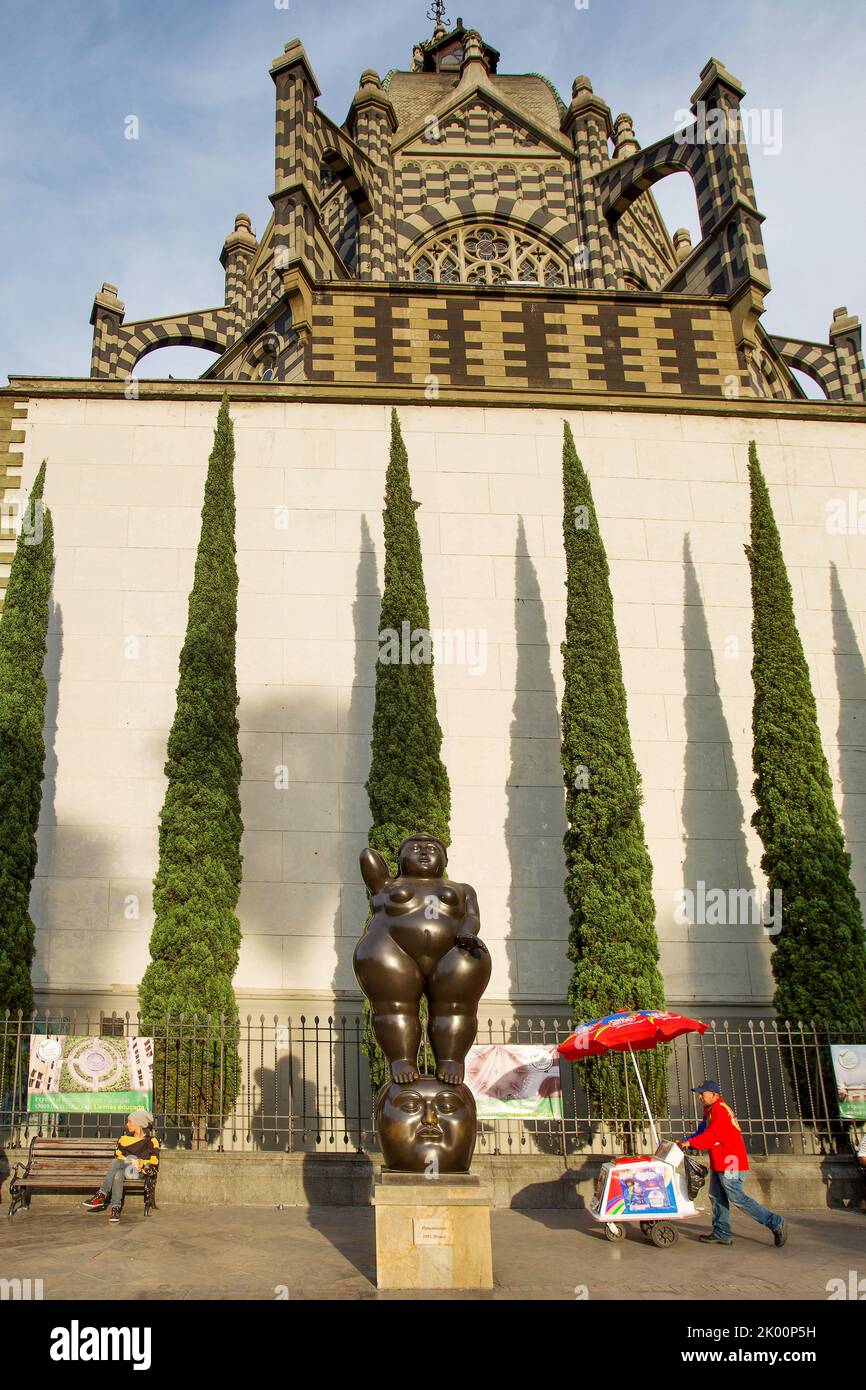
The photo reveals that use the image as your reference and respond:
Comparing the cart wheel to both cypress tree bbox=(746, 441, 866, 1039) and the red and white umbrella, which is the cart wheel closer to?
the red and white umbrella

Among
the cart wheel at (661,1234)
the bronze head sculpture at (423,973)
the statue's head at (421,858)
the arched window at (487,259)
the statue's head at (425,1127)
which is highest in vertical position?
the arched window at (487,259)

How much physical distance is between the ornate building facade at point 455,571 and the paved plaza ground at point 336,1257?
187 inches

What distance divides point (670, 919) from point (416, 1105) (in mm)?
8841

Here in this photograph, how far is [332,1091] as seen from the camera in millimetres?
13273

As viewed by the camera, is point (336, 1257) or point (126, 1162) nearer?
point (336, 1257)

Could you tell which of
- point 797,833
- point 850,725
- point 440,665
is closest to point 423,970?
point 797,833

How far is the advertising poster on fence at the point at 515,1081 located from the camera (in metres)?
11.4

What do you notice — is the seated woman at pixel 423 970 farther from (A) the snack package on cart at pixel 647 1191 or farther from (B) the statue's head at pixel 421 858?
(A) the snack package on cart at pixel 647 1191

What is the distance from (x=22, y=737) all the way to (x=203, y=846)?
291 cm

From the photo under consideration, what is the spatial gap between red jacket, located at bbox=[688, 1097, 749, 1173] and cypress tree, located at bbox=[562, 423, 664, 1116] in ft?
12.4

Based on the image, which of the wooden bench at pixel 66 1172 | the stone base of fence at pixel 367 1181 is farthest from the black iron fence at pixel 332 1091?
the wooden bench at pixel 66 1172

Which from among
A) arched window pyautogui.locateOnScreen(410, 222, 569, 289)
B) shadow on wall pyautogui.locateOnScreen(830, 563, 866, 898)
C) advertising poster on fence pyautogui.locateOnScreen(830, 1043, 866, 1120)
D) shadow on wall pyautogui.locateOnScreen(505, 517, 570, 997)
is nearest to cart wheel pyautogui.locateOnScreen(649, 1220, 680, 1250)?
advertising poster on fence pyautogui.locateOnScreen(830, 1043, 866, 1120)

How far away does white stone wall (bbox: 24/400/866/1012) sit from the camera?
14883 millimetres

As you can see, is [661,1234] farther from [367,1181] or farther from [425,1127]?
[367,1181]
